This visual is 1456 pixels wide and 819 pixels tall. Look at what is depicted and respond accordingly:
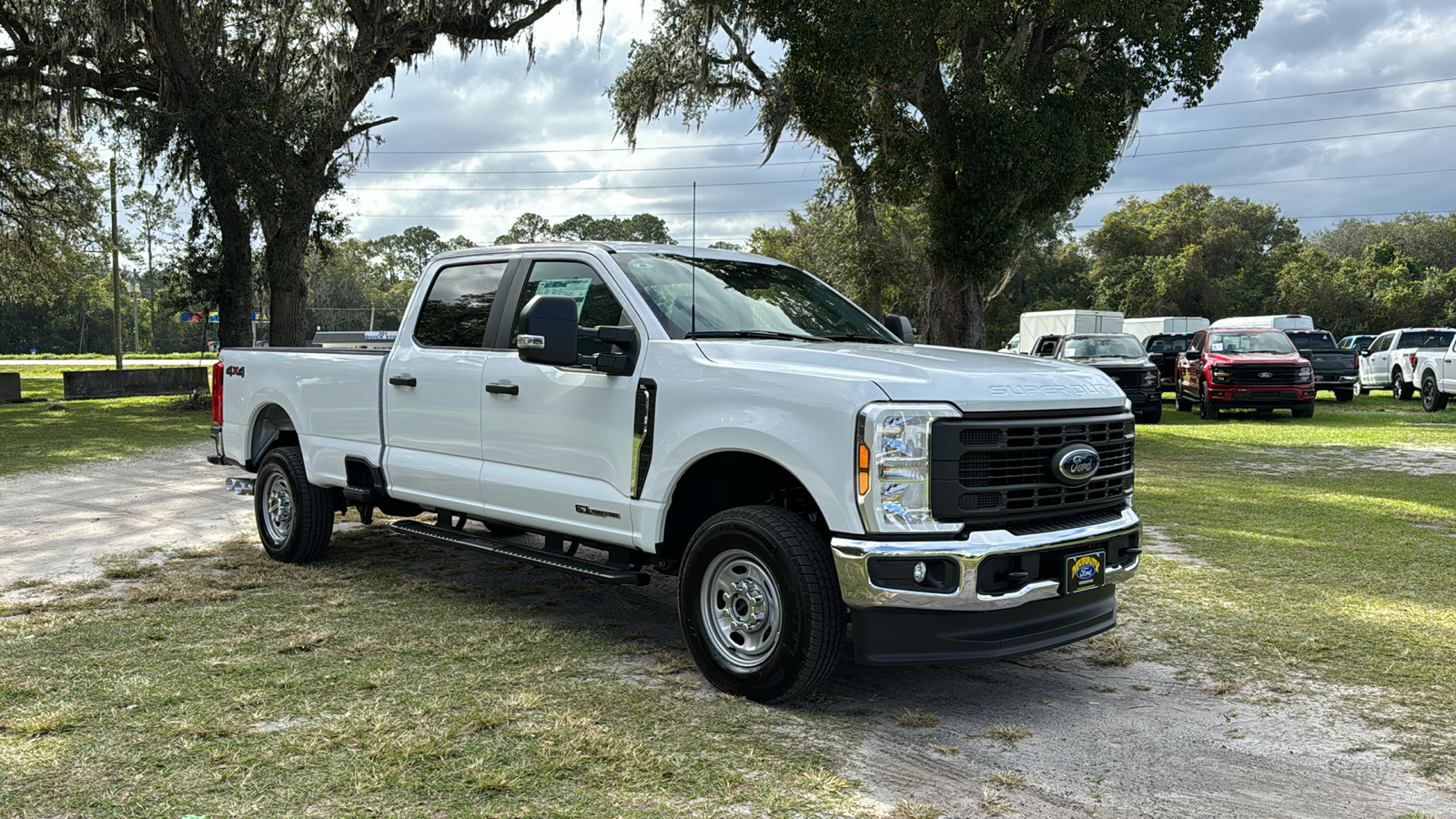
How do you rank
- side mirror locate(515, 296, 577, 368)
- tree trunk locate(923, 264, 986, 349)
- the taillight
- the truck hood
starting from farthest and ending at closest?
tree trunk locate(923, 264, 986, 349) < the taillight < side mirror locate(515, 296, 577, 368) < the truck hood

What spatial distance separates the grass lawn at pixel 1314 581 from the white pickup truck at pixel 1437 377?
9.11 m

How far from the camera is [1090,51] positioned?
57.8ft

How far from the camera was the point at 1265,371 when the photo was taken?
21891 millimetres

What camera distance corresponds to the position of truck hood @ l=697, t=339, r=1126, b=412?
4.52 m

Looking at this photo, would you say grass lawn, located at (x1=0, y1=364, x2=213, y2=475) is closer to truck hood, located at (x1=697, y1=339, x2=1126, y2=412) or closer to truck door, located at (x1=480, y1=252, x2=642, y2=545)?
truck door, located at (x1=480, y1=252, x2=642, y2=545)

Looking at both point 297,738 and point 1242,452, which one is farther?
point 1242,452

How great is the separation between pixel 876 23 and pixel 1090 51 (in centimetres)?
437

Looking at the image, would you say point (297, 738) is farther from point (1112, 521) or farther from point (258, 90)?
point (258, 90)

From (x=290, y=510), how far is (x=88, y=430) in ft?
47.1

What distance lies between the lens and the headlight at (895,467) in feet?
14.4

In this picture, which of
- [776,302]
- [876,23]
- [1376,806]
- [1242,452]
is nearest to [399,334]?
[776,302]

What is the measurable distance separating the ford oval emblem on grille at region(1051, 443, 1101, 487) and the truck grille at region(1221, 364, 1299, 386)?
62.8 feet

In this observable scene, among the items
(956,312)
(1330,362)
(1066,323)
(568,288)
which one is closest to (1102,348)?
(956,312)

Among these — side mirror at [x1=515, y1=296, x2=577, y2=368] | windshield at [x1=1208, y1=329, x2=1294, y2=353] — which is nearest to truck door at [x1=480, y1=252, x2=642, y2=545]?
side mirror at [x1=515, y1=296, x2=577, y2=368]
